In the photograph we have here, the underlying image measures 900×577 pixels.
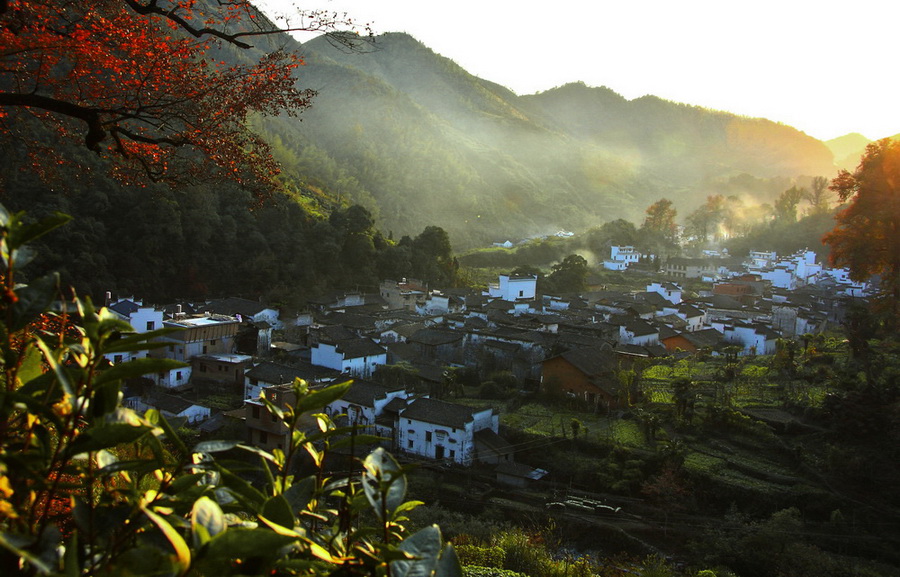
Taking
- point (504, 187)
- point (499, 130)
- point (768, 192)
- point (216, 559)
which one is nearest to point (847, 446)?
point (216, 559)

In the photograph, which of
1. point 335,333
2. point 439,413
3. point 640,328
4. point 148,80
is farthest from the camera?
point 640,328

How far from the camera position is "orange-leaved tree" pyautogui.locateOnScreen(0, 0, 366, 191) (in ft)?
10.6

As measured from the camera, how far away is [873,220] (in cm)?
1373

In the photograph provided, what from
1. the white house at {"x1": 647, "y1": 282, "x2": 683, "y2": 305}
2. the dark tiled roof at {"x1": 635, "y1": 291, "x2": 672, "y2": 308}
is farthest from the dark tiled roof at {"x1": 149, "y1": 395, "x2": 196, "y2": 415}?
the white house at {"x1": 647, "y1": 282, "x2": 683, "y2": 305}

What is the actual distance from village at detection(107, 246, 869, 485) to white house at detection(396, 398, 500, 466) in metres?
0.03

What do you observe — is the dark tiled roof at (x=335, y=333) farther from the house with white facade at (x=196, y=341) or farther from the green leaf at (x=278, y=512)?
the green leaf at (x=278, y=512)

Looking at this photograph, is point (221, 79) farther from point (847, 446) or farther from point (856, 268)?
point (856, 268)

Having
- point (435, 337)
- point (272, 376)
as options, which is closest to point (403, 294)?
point (435, 337)

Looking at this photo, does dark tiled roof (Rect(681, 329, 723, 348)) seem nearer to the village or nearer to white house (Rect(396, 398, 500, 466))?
the village

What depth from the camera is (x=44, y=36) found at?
3.21 meters

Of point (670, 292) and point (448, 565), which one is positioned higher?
point (448, 565)

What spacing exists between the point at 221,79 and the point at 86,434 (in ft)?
10.6

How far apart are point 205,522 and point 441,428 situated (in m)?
13.3

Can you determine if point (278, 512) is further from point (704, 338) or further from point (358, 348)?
point (704, 338)
